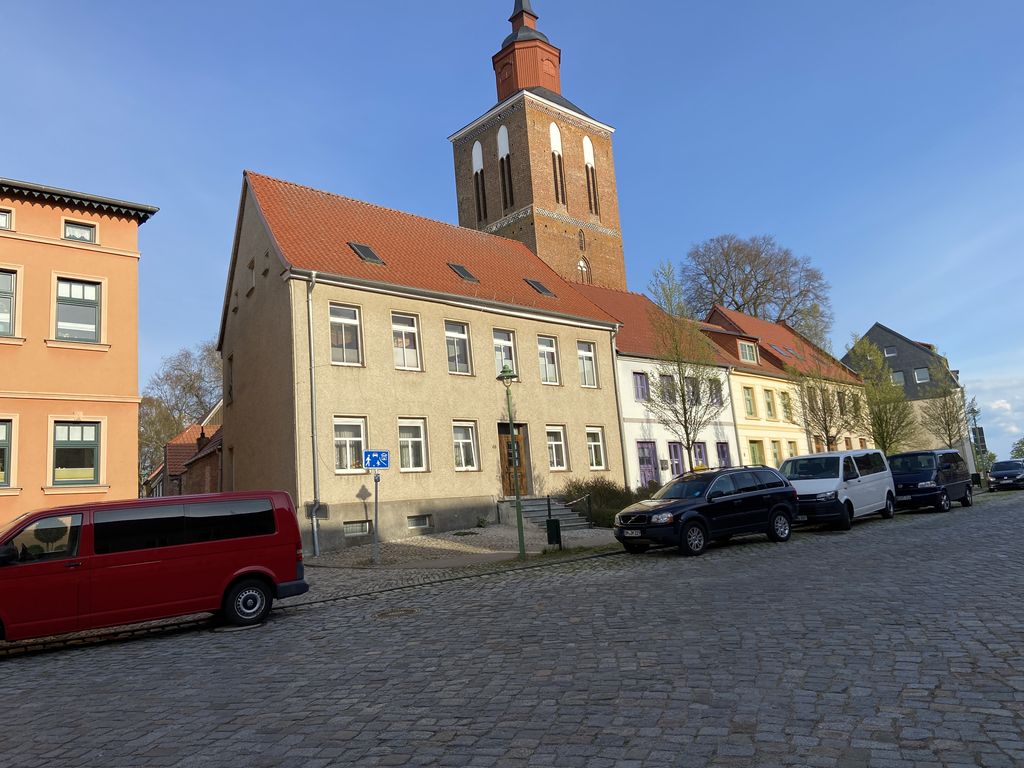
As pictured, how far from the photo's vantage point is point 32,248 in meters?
17.9

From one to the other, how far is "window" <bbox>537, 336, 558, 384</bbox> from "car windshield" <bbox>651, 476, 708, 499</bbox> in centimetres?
1064

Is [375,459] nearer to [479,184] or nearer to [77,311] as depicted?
[77,311]

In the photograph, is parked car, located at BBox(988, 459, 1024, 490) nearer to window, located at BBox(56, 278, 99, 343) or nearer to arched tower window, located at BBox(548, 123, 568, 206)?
arched tower window, located at BBox(548, 123, 568, 206)

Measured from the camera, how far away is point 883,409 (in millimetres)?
38062

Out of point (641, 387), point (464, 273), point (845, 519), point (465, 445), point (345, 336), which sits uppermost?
point (464, 273)

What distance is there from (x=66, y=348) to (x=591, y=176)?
3521cm

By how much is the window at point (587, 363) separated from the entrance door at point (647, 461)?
11.3ft

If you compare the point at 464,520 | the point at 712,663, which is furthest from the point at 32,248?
the point at 712,663

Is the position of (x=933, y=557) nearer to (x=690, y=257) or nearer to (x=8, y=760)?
(x=8, y=760)

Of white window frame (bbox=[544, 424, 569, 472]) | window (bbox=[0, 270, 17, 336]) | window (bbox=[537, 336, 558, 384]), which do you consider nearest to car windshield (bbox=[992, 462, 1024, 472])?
white window frame (bbox=[544, 424, 569, 472])

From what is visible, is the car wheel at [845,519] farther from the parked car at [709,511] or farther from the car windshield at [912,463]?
the car windshield at [912,463]

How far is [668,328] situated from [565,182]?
19097 millimetres

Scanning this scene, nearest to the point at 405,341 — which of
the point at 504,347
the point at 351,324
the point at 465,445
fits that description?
the point at 351,324

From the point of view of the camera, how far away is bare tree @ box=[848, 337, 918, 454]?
1500 inches
